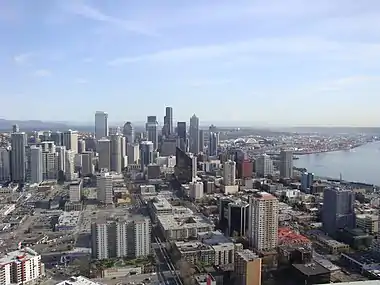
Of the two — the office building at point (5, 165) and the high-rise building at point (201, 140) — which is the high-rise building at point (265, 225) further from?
the high-rise building at point (201, 140)

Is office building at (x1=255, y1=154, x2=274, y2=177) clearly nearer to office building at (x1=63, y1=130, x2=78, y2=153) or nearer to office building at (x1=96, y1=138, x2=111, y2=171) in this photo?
office building at (x1=96, y1=138, x2=111, y2=171)

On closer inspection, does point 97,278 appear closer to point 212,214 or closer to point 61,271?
point 61,271

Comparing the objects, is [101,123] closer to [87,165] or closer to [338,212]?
[87,165]

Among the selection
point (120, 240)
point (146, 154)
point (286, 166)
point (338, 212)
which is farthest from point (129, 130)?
point (120, 240)

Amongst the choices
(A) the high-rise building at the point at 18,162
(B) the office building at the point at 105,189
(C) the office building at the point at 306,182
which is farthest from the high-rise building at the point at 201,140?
(B) the office building at the point at 105,189

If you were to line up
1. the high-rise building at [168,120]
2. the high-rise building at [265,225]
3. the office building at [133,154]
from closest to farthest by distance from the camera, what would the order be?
the high-rise building at [265,225] → the office building at [133,154] → the high-rise building at [168,120]

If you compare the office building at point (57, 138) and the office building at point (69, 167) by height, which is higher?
the office building at point (57, 138)

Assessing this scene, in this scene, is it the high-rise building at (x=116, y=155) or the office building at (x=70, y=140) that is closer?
the high-rise building at (x=116, y=155)

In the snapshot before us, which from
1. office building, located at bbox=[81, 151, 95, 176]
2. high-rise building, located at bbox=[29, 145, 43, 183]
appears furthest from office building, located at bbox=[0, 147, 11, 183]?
office building, located at bbox=[81, 151, 95, 176]
